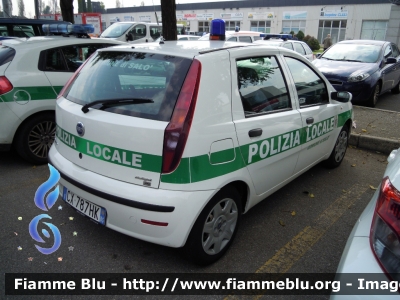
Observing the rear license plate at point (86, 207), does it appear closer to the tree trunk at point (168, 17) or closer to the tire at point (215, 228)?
the tire at point (215, 228)

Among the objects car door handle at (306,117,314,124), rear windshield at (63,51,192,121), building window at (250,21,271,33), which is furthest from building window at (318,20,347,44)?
rear windshield at (63,51,192,121)

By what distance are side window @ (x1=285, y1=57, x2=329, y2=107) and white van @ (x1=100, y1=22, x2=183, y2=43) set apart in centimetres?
1147

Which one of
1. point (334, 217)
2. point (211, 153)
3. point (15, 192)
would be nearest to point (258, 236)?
point (334, 217)

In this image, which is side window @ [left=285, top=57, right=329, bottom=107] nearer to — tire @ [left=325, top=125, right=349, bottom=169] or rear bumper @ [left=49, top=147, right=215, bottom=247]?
tire @ [left=325, top=125, right=349, bottom=169]

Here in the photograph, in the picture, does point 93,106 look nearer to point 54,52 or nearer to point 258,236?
point 258,236

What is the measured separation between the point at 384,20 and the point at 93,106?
43682mm

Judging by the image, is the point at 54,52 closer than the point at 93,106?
No

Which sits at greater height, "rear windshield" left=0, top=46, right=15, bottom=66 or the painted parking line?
"rear windshield" left=0, top=46, right=15, bottom=66

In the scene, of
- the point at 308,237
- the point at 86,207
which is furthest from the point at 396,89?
the point at 86,207

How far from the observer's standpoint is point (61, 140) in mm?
2969

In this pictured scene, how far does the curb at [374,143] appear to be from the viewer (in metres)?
5.58

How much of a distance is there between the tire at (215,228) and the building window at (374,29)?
4257 centimetres

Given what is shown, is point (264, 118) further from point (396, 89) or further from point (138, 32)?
point (138, 32)

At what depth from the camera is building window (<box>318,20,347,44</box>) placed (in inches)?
1630
